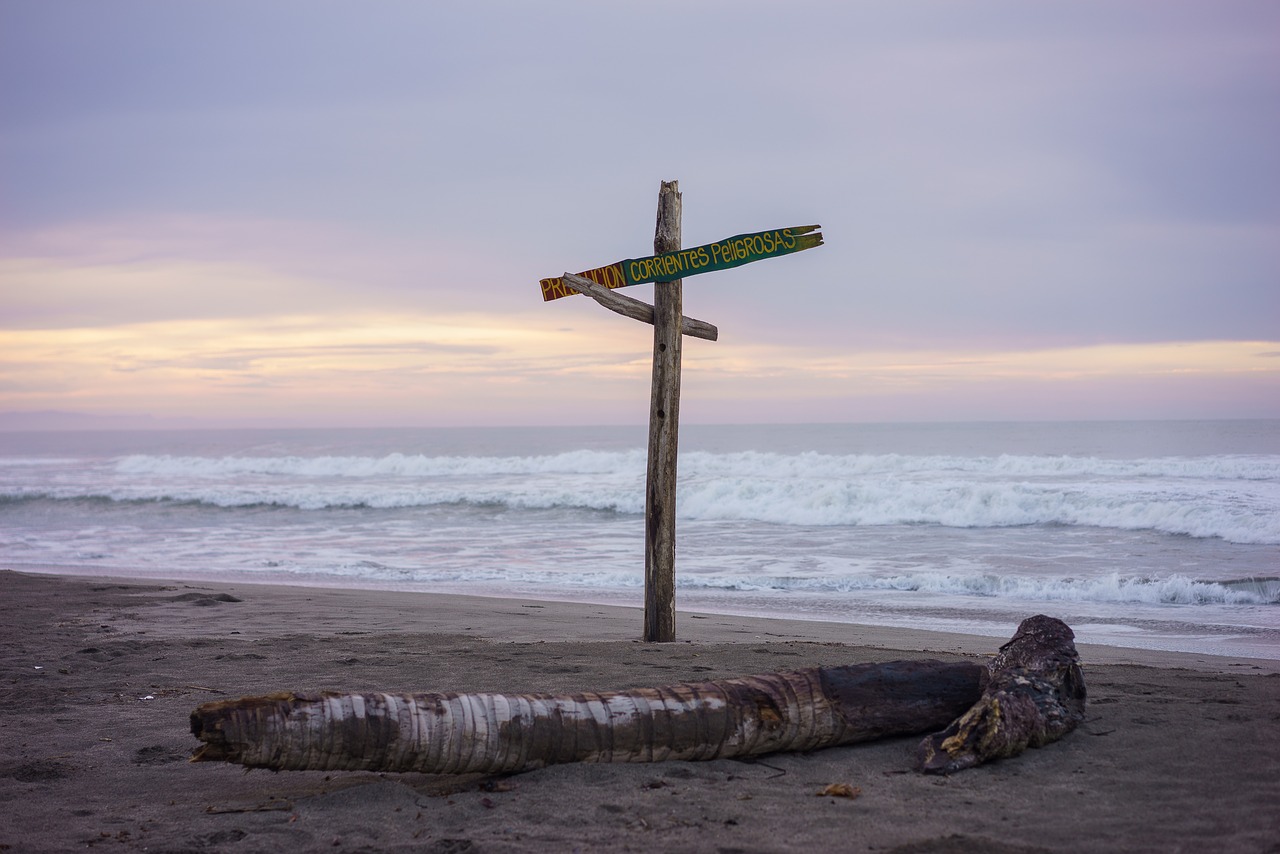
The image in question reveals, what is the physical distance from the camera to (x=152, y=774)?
181 inches

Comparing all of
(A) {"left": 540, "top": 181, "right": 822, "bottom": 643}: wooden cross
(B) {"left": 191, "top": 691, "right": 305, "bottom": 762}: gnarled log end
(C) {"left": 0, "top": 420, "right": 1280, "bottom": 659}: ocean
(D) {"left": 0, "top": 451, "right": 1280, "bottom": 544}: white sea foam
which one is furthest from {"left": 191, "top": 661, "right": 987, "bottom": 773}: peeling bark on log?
(D) {"left": 0, "top": 451, "right": 1280, "bottom": 544}: white sea foam

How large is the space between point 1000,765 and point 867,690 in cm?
68

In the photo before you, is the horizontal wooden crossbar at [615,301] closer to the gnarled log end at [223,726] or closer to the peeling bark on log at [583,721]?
the peeling bark on log at [583,721]

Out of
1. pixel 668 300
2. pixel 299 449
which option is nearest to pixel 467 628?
pixel 668 300

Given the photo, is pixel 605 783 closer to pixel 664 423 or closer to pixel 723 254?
pixel 664 423

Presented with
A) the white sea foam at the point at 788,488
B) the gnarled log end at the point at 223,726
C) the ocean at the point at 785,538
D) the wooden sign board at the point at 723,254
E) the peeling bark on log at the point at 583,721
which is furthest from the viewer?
the white sea foam at the point at 788,488

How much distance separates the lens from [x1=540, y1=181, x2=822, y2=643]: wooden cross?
24.3ft

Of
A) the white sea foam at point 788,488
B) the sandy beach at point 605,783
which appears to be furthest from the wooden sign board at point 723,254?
the white sea foam at point 788,488

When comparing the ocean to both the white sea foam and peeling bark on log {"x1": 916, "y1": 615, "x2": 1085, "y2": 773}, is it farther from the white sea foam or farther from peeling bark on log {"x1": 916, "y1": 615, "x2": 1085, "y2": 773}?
peeling bark on log {"x1": 916, "y1": 615, "x2": 1085, "y2": 773}

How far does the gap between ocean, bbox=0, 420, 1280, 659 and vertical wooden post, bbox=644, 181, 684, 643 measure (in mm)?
1650

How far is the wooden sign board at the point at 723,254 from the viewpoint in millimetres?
7355

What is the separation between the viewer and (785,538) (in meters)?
19.2

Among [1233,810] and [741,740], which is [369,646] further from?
[1233,810]

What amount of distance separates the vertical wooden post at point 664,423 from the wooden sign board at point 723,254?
0.15 m
